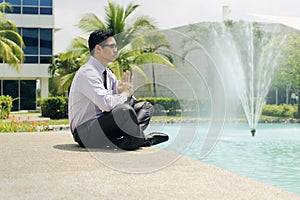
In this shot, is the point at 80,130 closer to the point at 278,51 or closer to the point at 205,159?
the point at 205,159

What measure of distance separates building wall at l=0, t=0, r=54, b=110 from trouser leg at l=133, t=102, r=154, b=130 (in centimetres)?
2306

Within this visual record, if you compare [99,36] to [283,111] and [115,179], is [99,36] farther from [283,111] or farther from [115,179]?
[283,111]

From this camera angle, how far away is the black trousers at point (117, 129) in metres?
5.23

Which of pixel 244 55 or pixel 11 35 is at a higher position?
pixel 11 35

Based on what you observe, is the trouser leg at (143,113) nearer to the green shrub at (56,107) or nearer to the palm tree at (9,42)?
the green shrub at (56,107)

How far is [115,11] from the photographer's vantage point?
21109mm

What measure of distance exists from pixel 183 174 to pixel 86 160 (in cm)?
117

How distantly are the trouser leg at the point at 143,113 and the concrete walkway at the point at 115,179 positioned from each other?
389 mm

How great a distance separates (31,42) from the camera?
27.9 metres

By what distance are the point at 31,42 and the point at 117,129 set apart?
2373cm

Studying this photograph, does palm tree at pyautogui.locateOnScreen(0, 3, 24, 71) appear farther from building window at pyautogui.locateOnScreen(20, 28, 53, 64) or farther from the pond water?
the pond water

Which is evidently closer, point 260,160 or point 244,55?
point 260,160

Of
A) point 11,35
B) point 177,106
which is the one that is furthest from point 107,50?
point 11,35

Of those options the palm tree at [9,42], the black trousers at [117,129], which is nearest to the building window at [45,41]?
the palm tree at [9,42]
